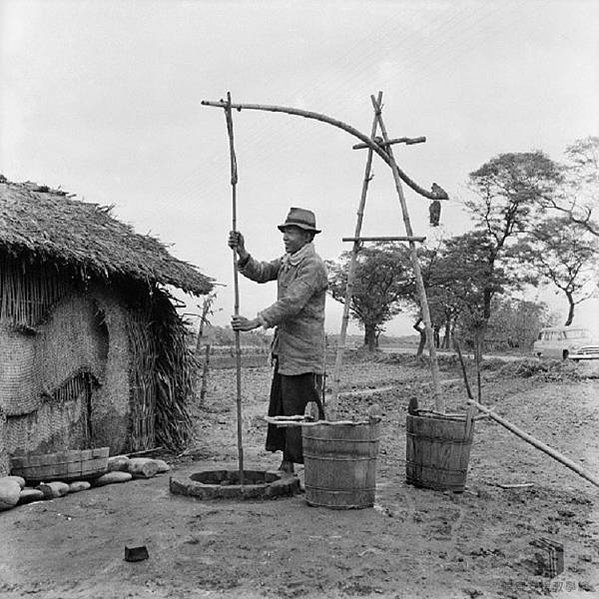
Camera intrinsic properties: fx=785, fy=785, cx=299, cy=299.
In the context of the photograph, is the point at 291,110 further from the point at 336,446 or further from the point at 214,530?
→ the point at 214,530

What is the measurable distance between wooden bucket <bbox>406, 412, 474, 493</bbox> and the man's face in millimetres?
1792

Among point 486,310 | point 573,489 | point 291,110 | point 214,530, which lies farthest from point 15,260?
point 486,310

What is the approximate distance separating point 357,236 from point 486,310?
27.2 meters

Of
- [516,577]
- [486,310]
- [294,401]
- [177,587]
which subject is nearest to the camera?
[177,587]

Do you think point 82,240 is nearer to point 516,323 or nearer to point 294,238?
point 294,238

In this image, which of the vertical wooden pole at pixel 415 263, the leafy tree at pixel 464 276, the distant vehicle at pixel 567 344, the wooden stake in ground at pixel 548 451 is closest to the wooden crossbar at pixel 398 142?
the vertical wooden pole at pixel 415 263

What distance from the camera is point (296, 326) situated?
22.4 ft

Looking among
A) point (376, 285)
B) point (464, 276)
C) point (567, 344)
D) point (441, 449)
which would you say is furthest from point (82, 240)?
point (376, 285)

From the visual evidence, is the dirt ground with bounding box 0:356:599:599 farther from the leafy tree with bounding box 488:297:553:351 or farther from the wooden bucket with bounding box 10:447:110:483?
the leafy tree with bounding box 488:297:553:351

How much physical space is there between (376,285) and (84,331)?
129ft

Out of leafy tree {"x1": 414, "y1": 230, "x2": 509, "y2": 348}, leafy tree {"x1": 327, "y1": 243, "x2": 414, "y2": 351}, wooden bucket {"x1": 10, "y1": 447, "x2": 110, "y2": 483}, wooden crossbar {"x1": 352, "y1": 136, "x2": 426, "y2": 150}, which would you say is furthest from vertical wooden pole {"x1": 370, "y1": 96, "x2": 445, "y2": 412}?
leafy tree {"x1": 327, "y1": 243, "x2": 414, "y2": 351}

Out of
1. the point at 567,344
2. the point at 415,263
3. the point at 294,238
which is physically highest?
the point at 294,238

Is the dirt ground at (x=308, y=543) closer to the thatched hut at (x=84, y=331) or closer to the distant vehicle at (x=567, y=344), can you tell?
the thatched hut at (x=84, y=331)

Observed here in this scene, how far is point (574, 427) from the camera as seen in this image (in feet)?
40.6
